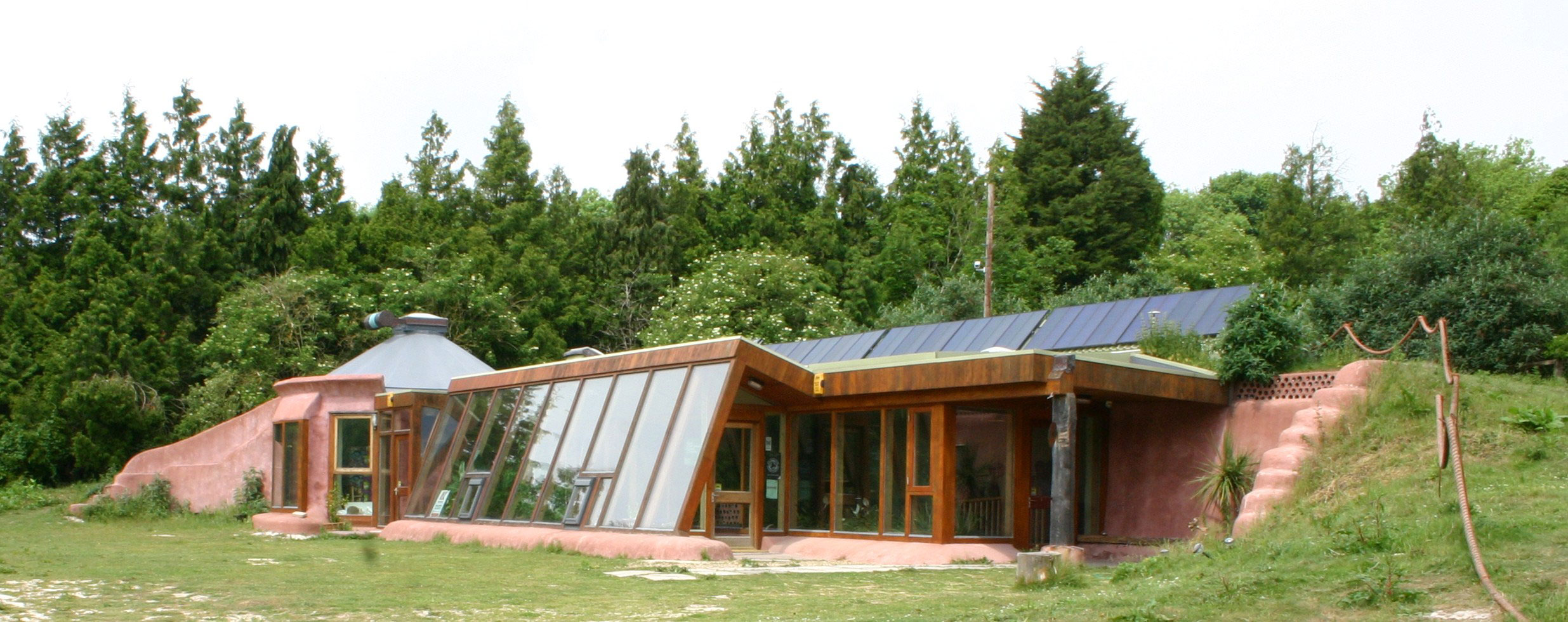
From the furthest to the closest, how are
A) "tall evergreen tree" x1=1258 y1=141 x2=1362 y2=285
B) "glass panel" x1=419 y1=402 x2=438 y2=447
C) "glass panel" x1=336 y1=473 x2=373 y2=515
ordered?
"tall evergreen tree" x1=1258 y1=141 x2=1362 y2=285
"glass panel" x1=336 y1=473 x2=373 y2=515
"glass panel" x1=419 y1=402 x2=438 y2=447

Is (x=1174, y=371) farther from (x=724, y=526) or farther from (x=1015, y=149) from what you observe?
(x=1015, y=149)

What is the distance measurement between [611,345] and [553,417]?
77.0 feet

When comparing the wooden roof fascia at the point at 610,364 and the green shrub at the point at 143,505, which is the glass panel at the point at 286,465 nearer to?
the green shrub at the point at 143,505

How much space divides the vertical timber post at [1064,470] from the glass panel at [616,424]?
5.04 meters

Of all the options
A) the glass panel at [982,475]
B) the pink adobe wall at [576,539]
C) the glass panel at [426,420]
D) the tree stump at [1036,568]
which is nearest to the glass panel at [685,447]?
the pink adobe wall at [576,539]

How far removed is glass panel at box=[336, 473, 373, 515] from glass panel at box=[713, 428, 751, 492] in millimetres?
8197

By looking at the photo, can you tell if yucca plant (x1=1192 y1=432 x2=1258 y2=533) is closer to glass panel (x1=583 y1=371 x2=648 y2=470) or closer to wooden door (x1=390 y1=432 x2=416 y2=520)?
glass panel (x1=583 y1=371 x2=648 y2=470)

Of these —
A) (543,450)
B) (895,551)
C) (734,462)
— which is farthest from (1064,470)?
(543,450)

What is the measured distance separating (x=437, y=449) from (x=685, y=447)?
6804 mm

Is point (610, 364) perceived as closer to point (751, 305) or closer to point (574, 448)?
point (574, 448)

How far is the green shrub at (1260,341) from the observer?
14.4 metres

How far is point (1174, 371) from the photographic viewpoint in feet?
48.3

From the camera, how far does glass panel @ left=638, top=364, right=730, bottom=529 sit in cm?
1419

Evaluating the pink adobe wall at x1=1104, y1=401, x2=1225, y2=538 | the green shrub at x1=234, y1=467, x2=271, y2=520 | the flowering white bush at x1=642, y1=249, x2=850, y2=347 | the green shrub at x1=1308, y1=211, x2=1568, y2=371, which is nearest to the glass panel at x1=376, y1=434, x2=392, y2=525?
the green shrub at x1=234, y1=467, x2=271, y2=520
